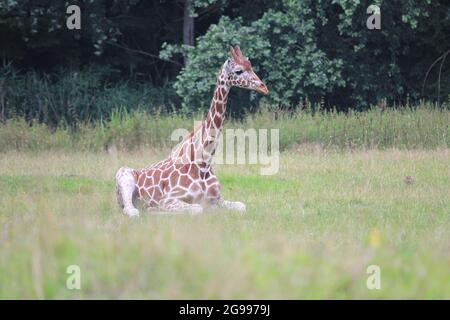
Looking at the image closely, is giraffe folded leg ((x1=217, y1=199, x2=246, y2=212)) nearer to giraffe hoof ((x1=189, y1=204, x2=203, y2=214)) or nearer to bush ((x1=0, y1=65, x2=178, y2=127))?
giraffe hoof ((x1=189, y1=204, x2=203, y2=214))

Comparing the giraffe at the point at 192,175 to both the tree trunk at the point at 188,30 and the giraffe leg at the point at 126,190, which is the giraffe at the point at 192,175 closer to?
the giraffe leg at the point at 126,190

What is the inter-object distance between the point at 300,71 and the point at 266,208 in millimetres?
12252

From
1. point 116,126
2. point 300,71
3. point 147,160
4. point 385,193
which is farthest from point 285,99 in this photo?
point 385,193

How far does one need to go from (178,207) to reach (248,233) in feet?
7.87

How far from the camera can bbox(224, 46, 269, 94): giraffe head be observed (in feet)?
40.2

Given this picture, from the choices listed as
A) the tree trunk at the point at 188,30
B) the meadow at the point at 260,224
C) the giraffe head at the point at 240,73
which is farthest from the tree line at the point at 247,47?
the giraffe head at the point at 240,73

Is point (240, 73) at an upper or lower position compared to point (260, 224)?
upper

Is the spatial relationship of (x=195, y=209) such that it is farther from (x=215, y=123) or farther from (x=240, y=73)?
(x=240, y=73)

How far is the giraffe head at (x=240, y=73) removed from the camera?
1226cm

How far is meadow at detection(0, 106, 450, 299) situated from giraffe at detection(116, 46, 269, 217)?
36cm

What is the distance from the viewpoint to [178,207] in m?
11.7

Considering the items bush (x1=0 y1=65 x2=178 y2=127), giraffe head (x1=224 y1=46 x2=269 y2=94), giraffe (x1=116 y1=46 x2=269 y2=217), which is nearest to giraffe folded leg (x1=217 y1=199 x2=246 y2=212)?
giraffe (x1=116 y1=46 x2=269 y2=217)

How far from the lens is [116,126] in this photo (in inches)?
765

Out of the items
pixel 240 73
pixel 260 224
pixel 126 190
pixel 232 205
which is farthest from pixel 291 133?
pixel 260 224
